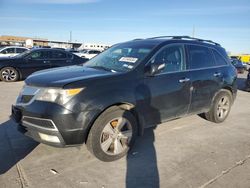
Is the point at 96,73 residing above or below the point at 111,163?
above

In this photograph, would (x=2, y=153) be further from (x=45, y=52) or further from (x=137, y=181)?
(x=45, y=52)

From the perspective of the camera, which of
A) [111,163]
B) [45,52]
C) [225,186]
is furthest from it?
[45,52]

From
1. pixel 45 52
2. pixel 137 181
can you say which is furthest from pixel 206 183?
pixel 45 52

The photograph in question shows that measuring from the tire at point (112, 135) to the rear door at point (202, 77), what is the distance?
5.21ft

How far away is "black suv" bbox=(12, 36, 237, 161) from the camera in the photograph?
11.4ft

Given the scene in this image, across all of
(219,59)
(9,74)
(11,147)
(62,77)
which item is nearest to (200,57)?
(219,59)

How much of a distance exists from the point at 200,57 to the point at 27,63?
8.65 meters

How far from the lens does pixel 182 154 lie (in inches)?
167

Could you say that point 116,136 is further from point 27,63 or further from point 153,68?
point 27,63

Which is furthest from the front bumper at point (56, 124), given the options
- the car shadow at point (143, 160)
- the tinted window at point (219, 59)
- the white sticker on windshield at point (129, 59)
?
the tinted window at point (219, 59)

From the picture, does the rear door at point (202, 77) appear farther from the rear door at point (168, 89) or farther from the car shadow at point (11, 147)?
the car shadow at point (11, 147)

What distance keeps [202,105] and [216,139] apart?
2.33ft

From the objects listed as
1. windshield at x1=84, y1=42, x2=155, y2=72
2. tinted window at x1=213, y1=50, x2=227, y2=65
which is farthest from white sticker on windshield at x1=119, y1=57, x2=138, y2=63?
tinted window at x1=213, y1=50, x2=227, y2=65

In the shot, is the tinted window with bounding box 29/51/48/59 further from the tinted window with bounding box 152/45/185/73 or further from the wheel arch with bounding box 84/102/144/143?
the wheel arch with bounding box 84/102/144/143
